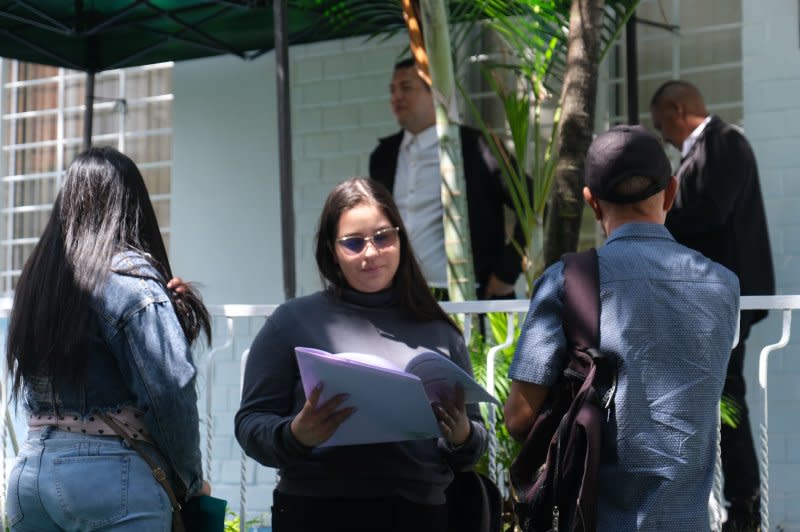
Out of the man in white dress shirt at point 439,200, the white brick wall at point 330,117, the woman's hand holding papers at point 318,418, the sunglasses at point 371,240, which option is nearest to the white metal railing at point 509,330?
the sunglasses at point 371,240

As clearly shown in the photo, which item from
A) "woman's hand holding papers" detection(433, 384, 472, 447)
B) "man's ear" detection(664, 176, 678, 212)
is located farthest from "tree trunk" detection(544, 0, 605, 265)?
"man's ear" detection(664, 176, 678, 212)

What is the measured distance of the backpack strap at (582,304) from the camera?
2443 millimetres

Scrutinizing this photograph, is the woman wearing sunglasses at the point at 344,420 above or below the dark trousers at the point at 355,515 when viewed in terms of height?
above

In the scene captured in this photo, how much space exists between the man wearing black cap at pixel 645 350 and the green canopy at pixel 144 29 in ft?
13.0

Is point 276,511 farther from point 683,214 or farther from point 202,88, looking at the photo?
point 202,88

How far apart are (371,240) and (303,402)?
17.1 inches

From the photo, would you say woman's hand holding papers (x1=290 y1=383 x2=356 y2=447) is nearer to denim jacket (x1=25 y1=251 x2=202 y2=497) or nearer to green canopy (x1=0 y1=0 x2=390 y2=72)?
denim jacket (x1=25 y1=251 x2=202 y2=497)

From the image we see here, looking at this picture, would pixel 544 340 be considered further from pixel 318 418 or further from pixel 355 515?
pixel 355 515

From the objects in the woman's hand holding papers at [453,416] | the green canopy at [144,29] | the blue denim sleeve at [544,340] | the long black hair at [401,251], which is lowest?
the woman's hand holding papers at [453,416]

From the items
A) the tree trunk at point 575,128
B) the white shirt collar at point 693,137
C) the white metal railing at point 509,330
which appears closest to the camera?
the white metal railing at point 509,330

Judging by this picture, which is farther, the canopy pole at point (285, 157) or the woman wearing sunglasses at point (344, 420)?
the canopy pole at point (285, 157)

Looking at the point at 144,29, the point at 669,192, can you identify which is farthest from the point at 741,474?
the point at 144,29

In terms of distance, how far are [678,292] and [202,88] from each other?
593 cm

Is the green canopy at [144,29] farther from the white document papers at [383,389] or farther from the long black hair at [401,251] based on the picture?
the white document papers at [383,389]
